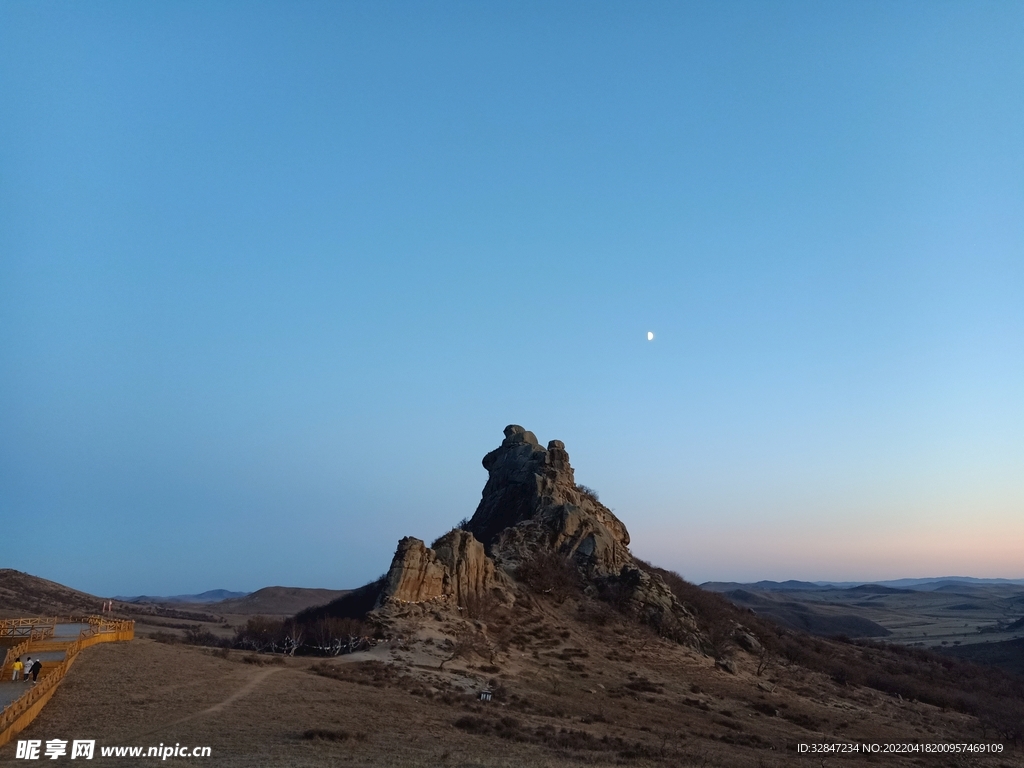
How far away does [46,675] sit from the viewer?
29250mm

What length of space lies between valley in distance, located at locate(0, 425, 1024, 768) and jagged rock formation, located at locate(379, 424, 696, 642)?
0.63 feet

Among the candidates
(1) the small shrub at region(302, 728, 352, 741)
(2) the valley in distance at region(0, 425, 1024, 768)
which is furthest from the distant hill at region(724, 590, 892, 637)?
(1) the small shrub at region(302, 728, 352, 741)

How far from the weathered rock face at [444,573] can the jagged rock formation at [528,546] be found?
0.07 metres

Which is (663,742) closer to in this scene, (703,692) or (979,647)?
(703,692)

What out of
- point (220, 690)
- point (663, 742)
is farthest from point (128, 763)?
point (663, 742)

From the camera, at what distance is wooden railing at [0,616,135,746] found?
22.6 metres

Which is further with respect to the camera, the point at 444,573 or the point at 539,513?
the point at 539,513

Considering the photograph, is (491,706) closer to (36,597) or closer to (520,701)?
(520,701)

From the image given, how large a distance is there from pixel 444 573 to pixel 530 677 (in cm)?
1261

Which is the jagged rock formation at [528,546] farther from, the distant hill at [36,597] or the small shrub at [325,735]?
the distant hill at [36,597]

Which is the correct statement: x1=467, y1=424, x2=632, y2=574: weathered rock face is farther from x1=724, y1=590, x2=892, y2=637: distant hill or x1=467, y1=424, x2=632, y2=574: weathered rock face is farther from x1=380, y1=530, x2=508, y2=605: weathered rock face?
x1=724, y1=590, x2=892, y2=637: distant hill

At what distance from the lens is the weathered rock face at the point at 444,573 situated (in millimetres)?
51781

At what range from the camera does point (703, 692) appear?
4581 cm
